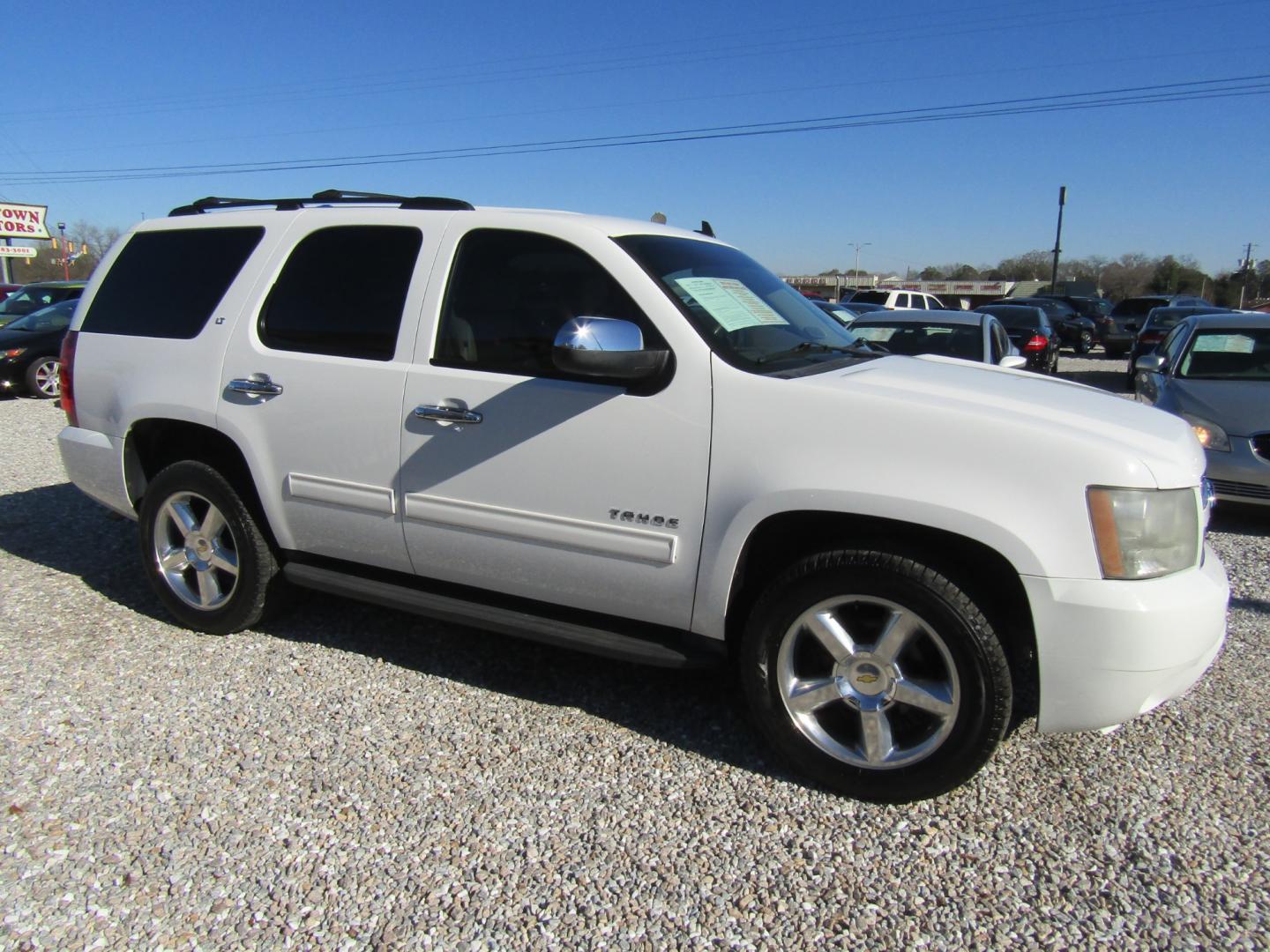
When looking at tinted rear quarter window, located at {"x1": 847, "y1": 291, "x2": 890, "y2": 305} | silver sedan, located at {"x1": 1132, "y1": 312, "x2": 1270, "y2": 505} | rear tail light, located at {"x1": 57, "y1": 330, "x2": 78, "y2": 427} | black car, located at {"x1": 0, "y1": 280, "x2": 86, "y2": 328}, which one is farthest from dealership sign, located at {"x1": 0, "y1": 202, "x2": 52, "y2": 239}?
silver sedan, located at {"x1": 1132, "y1": 312, "x2": 1270, "y2": 505}

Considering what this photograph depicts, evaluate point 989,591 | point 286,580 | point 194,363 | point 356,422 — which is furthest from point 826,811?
point 194,363

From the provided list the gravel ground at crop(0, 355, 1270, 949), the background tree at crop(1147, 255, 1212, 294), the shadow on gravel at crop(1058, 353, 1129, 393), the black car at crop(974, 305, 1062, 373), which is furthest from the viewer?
the background tree at crop(1147, 255, 1212, 294)

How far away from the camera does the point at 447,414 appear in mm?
3262

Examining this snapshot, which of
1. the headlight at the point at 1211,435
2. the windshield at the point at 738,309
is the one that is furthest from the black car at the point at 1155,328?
the windshield at the point at 738,309

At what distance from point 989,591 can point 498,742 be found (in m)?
1.75

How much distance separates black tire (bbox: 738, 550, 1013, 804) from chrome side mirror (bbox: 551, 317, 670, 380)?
0.82 meters

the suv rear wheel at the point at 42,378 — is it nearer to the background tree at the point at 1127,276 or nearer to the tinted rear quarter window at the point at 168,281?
the tinted rear quarter window at the point at 168,281

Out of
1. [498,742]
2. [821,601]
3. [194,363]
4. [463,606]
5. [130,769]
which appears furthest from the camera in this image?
[194,363]

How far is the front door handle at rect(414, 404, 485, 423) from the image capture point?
322 centimetres

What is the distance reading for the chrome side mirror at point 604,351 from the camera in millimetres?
2760

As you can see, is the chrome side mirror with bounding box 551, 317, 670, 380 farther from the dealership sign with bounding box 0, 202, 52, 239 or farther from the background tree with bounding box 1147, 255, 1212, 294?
the background tree with bounding box 1147, 255, 1212, 294

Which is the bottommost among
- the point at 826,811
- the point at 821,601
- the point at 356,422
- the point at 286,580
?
the point at 826,811

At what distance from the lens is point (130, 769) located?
118 inches

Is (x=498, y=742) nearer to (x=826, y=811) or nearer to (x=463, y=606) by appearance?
(x=463, y=606)
